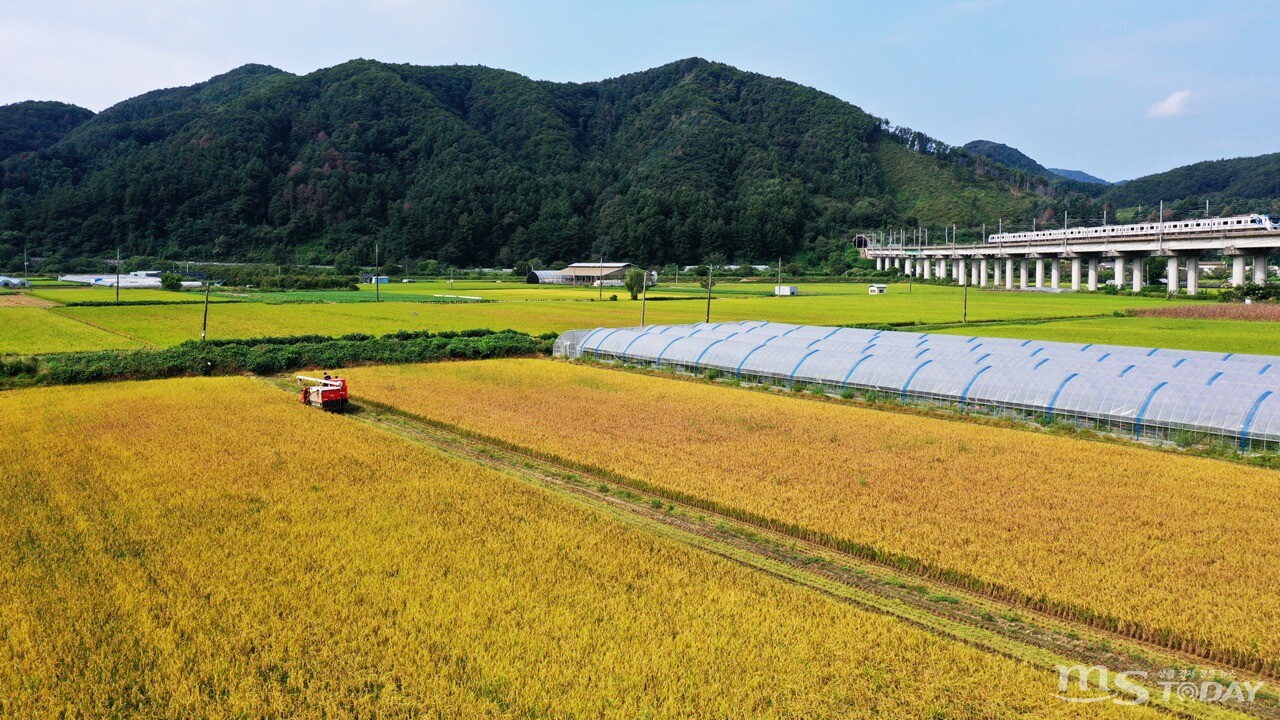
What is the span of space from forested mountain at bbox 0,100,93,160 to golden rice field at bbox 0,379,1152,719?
16833 cm

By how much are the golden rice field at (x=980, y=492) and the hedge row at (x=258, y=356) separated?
9207mm

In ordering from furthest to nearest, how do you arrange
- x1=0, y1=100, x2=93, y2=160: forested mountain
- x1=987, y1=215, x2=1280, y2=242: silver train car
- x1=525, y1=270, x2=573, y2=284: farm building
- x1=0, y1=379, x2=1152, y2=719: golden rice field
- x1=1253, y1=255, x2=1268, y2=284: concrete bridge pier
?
x1=0, y1=100, x2=93, y2=160: forested mountain < x1=525, y1=270, x2=573, y2=284: farm building < x1=1253, y1=255, x2=1268, y2=284: concrete bridge pier < x1=987, y1=215, x2=1280, y2=242: silver train car < x1=0, y1=379, x2=1152, y2=719: golden rice field

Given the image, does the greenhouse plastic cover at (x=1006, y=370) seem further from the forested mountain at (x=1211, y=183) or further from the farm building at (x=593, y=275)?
the forested mountain at (x=1211, y=183)

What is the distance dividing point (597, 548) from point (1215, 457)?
13347 mm

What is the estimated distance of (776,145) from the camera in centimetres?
15975

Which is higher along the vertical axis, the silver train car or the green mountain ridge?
the green mountain ridge

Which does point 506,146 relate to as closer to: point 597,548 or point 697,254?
point 697,254

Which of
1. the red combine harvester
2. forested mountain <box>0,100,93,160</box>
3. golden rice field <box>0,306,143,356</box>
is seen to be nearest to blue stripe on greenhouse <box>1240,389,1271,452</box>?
the red combine harvester

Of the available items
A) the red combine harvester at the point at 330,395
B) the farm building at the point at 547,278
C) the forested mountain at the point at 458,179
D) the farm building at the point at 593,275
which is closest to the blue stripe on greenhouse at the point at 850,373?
the red combine harvester at the point at 330,395

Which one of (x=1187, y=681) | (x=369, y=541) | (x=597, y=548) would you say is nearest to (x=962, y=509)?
(x=1187, y=681)

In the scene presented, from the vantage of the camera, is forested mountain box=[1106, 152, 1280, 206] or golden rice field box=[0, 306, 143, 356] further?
forested mountain box=[1106, 152, 1280, 206]

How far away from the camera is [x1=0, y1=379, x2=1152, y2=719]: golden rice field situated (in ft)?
22.4

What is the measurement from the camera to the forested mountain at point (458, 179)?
12369 centimetres

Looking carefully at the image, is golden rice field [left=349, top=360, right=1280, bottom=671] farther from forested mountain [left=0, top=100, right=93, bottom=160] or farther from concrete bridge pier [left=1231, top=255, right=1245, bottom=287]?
forested mountain [left=0, top=100, right=93, bottom=160]
